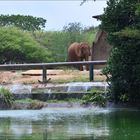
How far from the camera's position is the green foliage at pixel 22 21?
67938 mm

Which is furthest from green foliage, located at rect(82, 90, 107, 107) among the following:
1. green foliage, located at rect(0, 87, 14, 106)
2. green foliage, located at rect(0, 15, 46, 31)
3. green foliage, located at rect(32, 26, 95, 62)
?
green foliage, located at rect(0, 15, 46, 31)

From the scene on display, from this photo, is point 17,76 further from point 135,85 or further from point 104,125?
point 104,125

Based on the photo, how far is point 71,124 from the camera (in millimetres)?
18141

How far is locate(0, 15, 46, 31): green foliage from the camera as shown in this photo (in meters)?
67.9

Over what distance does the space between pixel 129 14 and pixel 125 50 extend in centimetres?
168

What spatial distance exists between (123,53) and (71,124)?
22.6 ft

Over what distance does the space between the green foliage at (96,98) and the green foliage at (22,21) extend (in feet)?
139

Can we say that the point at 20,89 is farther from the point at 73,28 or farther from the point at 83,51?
the point at 73,28

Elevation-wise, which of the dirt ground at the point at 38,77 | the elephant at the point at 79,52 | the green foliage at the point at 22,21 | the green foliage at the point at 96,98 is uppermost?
the green foliage at the point at 22,21

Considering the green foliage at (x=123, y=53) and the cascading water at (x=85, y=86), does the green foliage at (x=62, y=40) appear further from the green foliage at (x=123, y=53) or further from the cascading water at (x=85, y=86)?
the green foliage at (x=123, y=53)

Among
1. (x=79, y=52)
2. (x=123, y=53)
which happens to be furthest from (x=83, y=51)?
(x=123, y=53)

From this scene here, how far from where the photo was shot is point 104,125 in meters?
17.8

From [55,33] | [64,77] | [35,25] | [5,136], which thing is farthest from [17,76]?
[35,25]

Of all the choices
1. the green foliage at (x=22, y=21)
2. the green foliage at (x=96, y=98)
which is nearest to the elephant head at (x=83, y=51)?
the green foliage at (x=96, y=98)
